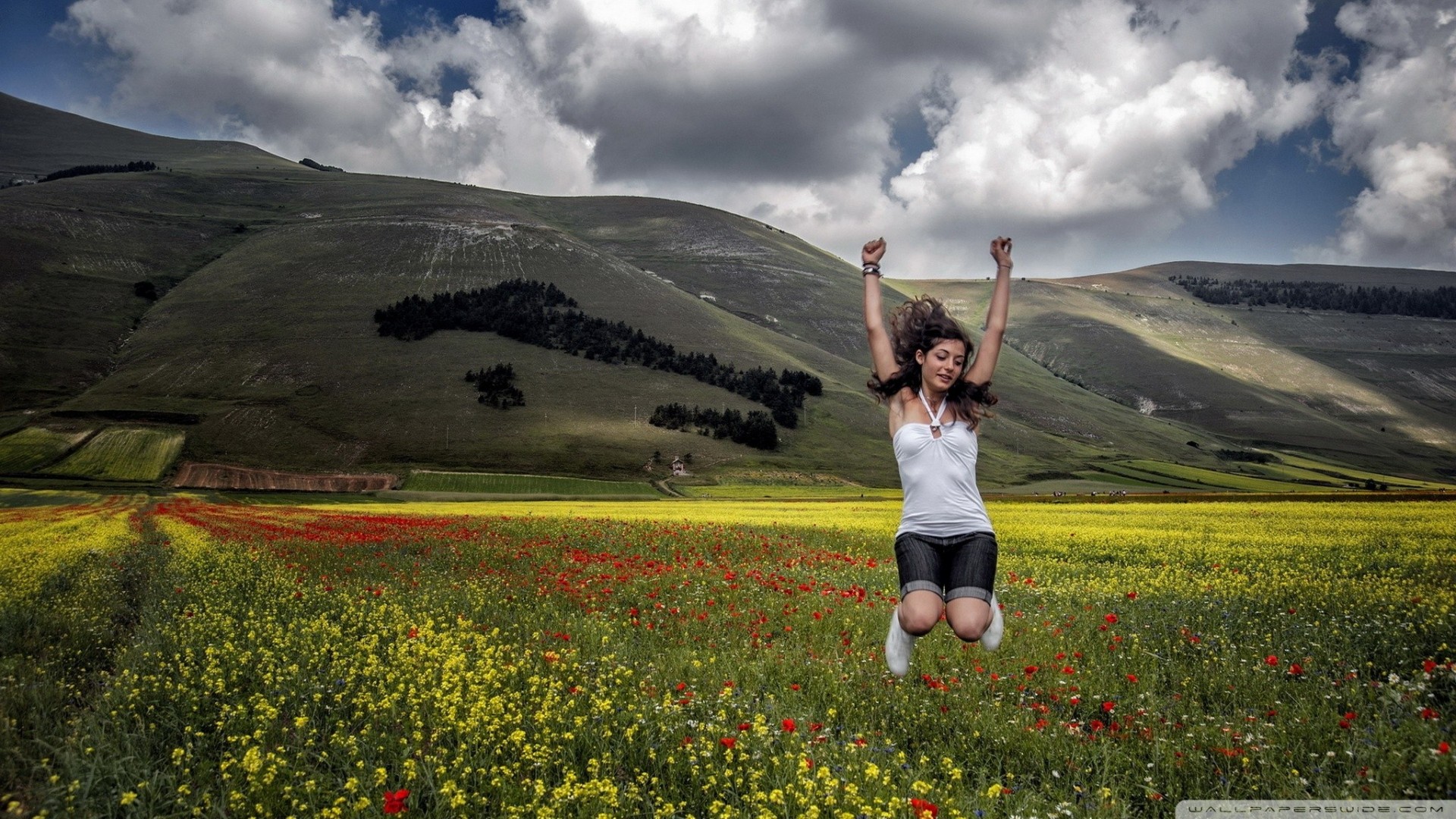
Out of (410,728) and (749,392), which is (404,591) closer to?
(410,728)

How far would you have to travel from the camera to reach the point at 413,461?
378 feet

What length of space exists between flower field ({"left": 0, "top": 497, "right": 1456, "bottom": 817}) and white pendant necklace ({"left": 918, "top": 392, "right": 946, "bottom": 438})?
250 cm

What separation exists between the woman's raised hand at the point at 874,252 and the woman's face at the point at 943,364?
107 cm

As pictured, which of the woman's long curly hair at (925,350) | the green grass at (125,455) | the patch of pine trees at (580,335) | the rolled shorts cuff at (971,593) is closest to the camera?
the rolled shorts cuff at (971,593)

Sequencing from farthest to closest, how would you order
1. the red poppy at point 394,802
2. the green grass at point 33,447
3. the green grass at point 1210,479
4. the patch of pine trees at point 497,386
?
the patch of pine trees at point 497,386 < the green grass at point 1210,479 < the green grass at point 33,447 < the red poppy at point 394,802

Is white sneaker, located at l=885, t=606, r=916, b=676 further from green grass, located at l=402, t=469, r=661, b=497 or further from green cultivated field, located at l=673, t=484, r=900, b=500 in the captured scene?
green grass, located at l=402, t=469, r=661, b=497

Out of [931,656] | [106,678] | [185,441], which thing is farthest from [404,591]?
[185,441]

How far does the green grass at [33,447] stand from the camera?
9616 centimetres

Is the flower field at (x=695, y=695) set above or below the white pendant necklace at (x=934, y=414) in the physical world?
below

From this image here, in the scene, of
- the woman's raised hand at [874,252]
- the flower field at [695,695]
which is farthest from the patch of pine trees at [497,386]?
the woman's raised hand at [874,252]

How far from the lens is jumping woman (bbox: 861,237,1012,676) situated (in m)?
5.97

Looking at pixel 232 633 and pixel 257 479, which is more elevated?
pixel 232 633

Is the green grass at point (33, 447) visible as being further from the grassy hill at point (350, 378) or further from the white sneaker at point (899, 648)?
the white sneaker at point (899, 648)

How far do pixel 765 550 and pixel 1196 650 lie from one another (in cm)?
1112
